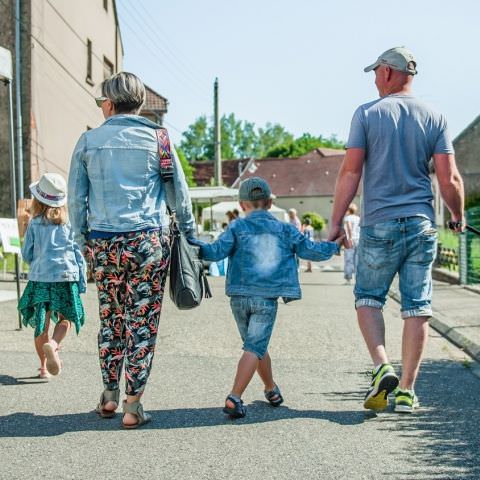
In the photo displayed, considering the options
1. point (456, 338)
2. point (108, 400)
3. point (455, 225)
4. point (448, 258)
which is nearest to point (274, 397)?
point (108, 400)

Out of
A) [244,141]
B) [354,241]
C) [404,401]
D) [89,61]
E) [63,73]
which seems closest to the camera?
[404,401]

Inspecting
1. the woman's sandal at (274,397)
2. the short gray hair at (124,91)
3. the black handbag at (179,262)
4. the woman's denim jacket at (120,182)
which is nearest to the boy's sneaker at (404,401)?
the woman's sandal at (274,397)

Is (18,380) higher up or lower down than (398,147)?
lower down

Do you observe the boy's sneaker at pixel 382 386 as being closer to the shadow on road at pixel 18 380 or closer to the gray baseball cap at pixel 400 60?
the gray baseball cap at pixel 400 60

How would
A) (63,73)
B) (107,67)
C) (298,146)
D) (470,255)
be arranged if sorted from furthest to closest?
(298,146) < (107,67) < (63,73) < (470,255)

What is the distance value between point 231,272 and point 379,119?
1.28m

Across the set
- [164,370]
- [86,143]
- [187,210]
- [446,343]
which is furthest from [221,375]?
[446,343]

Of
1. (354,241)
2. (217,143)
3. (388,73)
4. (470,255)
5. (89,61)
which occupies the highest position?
(89,61)

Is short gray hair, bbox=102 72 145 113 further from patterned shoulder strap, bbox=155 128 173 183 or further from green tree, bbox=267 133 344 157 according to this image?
green tree, bbox=267 133 344 157

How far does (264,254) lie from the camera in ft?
15.9

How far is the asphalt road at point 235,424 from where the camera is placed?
3.62m

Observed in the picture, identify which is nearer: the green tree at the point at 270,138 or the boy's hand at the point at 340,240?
the boy's hand at the point at 340,240

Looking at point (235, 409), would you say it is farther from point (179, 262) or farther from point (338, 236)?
point (338, 236)

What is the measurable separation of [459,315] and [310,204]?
236ft
